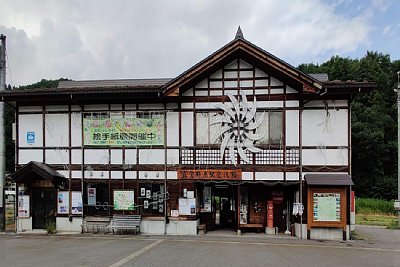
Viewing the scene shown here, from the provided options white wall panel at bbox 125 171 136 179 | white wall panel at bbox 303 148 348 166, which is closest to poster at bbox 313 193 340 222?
white wall panel at bbox 303 148 348 166

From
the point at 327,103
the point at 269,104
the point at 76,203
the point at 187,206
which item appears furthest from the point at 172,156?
the point at 327,103

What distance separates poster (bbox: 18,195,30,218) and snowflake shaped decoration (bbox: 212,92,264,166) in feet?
28.0

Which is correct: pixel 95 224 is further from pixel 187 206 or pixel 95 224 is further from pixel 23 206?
pixel 187 206

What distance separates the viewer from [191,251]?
12266mm

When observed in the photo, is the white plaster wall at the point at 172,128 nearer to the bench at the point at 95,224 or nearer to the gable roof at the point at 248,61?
the gable roof at the point at 248,61

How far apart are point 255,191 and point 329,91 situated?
16.1 feet

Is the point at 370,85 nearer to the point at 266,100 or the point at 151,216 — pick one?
the point at 266,100

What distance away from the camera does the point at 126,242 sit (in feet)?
46.3

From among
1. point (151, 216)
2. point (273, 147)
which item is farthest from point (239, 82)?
point (151, 216)

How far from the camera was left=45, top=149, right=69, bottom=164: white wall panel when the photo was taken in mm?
17031

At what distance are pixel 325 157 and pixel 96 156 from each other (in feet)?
30.0

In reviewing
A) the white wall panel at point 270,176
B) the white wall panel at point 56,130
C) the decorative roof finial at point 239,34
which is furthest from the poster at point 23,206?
the decorative roof finial at point 239,34

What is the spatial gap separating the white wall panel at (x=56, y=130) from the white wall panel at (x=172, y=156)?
4.36 m

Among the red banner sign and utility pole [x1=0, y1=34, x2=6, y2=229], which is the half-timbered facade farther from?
utility pole [x1=0, y1=34, x2=6, y2=229]
